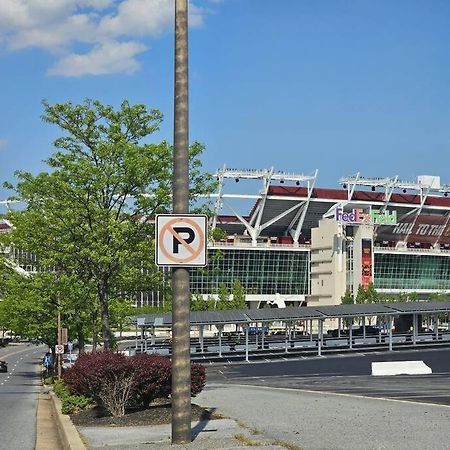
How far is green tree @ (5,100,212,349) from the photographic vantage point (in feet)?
84.9

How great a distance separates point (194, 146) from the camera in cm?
2791

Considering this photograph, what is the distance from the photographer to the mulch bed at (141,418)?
52.4 ft

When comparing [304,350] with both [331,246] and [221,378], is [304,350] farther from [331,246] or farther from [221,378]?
[331,246]

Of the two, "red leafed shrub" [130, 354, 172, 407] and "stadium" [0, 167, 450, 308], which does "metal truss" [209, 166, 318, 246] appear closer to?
"stadium" [0, 167, 450, 308]

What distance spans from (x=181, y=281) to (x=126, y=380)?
628 centimetres

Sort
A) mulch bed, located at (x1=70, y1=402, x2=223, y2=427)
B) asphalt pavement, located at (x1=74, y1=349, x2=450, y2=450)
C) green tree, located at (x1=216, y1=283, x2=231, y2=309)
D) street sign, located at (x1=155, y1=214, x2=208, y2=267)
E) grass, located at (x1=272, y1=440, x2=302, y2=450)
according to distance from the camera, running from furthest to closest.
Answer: green tree, located at (x1=216, y1=283, x2=231, y2=309)
mulch bed, located at (x1=70, y1=402, x2=223, y2=427)
asphalt pavement, located at (x1=74, y1=349, x2=450, y2=450)
street sign, located at (x1=155, y1=214, x2=208, y2=267)
grass, located at (x1=272, y1=440, x2=302, y2=450)

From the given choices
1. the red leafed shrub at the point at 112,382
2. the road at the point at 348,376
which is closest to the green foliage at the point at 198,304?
the road at the point at 348,376

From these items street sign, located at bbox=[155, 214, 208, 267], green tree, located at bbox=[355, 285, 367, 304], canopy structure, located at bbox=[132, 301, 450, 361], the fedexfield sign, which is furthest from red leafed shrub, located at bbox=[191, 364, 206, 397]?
the fedexfield sign

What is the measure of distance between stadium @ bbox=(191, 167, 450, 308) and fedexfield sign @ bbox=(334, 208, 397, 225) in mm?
167

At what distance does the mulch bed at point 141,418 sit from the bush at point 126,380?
11.4 inches

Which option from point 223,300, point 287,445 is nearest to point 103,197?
point 287,445

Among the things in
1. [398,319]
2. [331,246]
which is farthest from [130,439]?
[331,246]

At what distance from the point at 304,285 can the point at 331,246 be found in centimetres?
1349

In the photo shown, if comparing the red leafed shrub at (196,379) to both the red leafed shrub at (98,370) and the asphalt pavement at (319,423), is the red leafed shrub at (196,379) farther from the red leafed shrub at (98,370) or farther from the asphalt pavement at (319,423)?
the red leafed shrub at (98,370)
